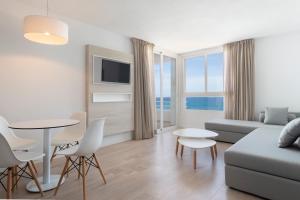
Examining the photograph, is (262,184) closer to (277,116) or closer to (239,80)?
(277,116)

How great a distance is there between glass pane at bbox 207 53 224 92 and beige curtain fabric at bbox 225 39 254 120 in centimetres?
42

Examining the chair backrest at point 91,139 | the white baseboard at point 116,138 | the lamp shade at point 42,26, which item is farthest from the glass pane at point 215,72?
the lamp shade at point 42,26

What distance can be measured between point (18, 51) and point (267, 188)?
3.87m

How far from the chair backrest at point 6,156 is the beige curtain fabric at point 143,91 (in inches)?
118

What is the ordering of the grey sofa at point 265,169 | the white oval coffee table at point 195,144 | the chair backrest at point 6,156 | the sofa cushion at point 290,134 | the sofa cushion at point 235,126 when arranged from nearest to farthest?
the chair backrest at point 6,156, the grey sofa at point 265,169, the sofa cushion at point 290,134, the white oval coffee table at point 195,144, the sofa cushion at point 235,126

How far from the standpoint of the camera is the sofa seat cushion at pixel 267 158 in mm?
1843

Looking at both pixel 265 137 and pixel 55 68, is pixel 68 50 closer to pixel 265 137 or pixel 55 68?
pixel 55 68

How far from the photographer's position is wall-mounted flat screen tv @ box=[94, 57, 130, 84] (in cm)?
386

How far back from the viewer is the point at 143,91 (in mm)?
4770

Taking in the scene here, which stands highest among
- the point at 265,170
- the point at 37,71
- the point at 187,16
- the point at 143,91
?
the point at 187,16

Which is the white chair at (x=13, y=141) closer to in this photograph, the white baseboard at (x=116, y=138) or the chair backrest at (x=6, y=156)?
the chair backrest at (x=6, y=156)

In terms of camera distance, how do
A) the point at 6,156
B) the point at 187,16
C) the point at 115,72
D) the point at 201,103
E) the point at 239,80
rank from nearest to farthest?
the point at 6,156 → the point at 187,16 → the point at 115,72 → the point at 239,80 → the point at 201,103

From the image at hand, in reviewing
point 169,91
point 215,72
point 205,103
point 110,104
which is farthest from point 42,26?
point 205,103

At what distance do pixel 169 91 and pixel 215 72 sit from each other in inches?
61.5
